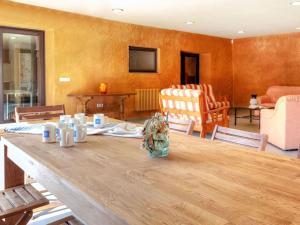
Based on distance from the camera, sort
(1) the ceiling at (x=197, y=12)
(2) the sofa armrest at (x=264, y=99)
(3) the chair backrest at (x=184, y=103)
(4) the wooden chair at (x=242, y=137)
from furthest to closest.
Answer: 1. (2) the sofa armrest at (x=264, y=99)
2. (1) the ceiling at (x=197, y=12)
3. (3) the chair backrest at (x=184, y=103)
4. (4) the wooden chair at (x=242, y=137)

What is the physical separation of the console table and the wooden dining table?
4704 millimetres

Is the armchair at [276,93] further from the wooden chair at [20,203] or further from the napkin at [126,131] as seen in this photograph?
the wooden chair at [20,203]

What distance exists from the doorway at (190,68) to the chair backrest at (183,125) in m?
7.03

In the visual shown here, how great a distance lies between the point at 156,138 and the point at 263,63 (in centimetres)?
954

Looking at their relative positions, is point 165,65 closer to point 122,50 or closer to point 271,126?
point 122,50

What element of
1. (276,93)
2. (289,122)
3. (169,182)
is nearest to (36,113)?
(169,182)

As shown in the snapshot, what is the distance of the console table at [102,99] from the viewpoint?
6.48 m

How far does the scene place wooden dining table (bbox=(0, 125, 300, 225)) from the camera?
2.91ft

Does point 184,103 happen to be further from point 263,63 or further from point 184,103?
point 263,63

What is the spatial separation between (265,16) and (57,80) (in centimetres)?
474

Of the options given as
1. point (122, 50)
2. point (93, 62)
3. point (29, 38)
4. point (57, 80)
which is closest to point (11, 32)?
point (29, 38)

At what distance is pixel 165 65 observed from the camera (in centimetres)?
845

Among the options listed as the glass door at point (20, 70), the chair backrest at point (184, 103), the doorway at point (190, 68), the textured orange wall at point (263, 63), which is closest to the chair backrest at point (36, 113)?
the chair backrest at point (184, 103)

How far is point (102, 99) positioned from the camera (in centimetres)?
717
